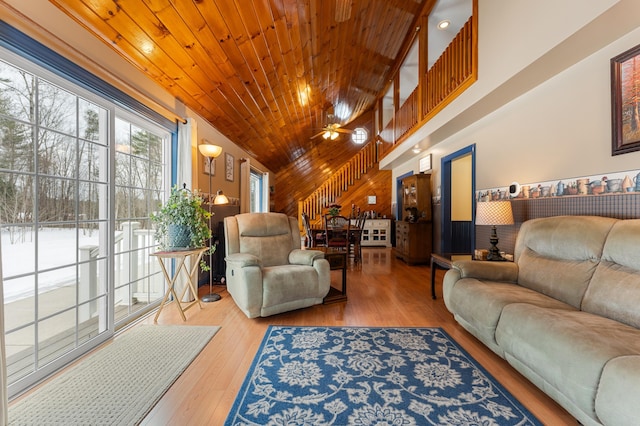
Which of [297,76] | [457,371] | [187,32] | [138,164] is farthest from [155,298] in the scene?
[297,76]

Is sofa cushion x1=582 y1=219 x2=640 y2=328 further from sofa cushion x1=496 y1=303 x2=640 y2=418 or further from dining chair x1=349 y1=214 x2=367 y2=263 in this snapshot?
dining chair x1=349 y1=214 x2=367 y2=263

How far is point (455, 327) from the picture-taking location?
2.53 m

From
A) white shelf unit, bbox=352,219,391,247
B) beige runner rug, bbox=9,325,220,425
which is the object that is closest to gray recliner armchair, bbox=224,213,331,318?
beige runner rug, bbox=9,325,220,425

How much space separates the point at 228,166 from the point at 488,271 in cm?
418

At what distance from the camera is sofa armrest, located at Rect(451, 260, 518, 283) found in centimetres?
245

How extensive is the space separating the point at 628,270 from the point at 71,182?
154 inches

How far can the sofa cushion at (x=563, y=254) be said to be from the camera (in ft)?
6.27

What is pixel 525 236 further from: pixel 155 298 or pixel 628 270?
pixel 155 298

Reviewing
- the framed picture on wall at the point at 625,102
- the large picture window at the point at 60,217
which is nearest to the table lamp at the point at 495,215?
the framed picture on wall at the point at 625,102

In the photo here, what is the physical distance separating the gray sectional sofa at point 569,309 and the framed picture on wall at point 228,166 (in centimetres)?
382

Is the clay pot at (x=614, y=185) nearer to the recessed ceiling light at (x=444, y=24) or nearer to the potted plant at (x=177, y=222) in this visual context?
the potted plant at (x=177, y=222)

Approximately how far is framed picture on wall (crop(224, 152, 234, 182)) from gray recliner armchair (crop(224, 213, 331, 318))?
5.46 feet

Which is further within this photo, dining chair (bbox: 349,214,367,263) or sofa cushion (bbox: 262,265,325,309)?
dining chair (bbox: 349,214,367,263)

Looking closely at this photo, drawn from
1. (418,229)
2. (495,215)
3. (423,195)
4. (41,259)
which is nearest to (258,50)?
(41,259)
